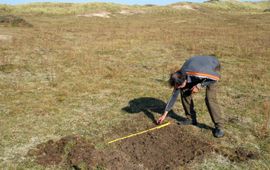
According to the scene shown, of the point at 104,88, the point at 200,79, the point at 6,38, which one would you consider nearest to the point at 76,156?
the point at 200,79

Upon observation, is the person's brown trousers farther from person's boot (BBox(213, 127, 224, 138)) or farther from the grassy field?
the grassy field

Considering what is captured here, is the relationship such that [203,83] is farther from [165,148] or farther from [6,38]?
[6,38]

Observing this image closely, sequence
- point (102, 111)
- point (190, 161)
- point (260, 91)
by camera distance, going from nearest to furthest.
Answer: point (190, 161) < point (102, 111) < point (260, 91)

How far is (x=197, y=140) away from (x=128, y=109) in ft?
9.62

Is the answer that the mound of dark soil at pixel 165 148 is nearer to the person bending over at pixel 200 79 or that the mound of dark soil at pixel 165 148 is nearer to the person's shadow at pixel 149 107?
the person bending over at pixel 200 79

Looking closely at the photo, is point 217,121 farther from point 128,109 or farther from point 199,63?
point 128,109

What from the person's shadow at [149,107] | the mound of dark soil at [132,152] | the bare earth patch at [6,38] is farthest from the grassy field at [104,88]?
the mound of dark soil at [132,152]

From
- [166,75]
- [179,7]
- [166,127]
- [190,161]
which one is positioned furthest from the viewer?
[179,7]

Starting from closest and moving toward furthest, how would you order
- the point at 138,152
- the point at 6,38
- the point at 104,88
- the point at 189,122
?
the point at 138,152 → the point at 189,122 → the point at 104,88 → the point at 6,38

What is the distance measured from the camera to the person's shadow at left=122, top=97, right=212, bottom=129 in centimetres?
932

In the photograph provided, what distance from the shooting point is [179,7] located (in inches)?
2699

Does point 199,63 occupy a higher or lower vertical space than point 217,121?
higher

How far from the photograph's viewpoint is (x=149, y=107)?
33.6ft

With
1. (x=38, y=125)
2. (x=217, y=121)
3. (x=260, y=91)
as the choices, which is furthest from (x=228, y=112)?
(x=38, y=125)
